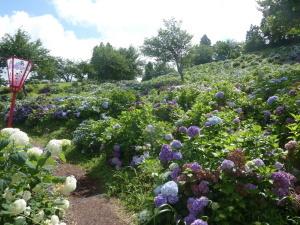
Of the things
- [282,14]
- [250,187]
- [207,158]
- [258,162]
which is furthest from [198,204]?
[282,14]

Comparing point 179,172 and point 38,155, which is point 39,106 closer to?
point 179,172

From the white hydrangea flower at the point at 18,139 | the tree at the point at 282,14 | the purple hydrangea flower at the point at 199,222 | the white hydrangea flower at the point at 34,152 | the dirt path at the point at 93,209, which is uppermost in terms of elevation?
the tree at the point at 282,14

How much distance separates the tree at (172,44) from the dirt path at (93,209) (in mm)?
27883

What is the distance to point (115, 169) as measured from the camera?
9.04 meters

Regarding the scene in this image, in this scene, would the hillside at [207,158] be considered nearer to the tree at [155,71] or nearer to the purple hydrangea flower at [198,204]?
the purple hydrangea flower at [198,204]

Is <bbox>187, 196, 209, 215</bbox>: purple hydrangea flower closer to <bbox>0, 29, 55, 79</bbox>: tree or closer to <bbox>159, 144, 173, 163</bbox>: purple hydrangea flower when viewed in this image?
<bbox>159, 144, 173, 163</bbox>: purple hydrangea flower

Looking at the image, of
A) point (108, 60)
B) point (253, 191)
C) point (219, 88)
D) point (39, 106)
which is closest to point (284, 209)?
point (253, 191)

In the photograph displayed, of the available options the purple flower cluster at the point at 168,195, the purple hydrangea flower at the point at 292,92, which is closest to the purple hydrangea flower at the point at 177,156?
the purple flower cluster at the point at 168,195

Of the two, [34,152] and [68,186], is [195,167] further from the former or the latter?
[34,152]

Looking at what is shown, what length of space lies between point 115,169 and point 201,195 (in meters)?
3.84

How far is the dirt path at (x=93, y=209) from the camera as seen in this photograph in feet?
21.4

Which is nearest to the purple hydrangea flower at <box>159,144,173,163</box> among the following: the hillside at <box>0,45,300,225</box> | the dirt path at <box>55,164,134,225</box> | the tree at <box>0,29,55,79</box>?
the hillside at <box>0,45,300,225</box>

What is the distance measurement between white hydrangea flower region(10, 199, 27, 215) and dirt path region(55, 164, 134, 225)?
9.51 ft

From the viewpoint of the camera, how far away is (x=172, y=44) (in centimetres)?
3628
